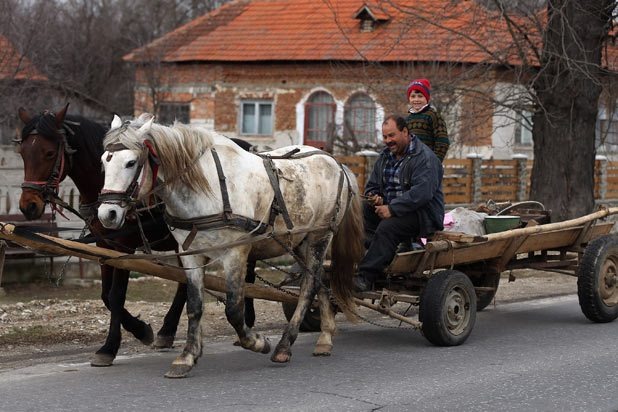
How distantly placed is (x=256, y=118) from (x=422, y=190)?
83.8 feet

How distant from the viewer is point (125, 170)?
6914 millimetres

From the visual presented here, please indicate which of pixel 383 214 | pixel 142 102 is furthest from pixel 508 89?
pixel 142 102

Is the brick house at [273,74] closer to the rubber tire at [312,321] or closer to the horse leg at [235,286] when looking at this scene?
the rubber tire at [312,321]

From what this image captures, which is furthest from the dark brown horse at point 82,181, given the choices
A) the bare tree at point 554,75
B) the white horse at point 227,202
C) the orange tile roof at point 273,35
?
the orange tile roof at point 273,35

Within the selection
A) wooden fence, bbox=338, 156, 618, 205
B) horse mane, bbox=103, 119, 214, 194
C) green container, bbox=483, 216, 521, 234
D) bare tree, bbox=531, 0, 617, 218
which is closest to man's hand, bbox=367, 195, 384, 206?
green container, bbox=483, 216, 521, 234

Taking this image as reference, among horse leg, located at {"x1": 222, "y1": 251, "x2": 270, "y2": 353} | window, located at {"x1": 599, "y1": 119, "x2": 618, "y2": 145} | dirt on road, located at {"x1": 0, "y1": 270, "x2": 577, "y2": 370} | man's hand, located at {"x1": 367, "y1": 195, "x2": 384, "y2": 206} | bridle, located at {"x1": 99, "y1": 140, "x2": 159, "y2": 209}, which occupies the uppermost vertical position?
window, located at {"x1": 599, "y1": 119, "x2": 618, "y2": 145}

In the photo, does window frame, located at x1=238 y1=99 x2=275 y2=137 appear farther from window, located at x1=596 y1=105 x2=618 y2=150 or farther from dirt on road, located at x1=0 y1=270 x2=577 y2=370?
dirt on road, located at x1=0 y1=270 x2=577 y2=370

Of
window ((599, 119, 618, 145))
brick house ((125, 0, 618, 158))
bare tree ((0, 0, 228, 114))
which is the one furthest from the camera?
brick house ((125, 0, 618, 158))

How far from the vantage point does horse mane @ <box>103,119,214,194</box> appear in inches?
284

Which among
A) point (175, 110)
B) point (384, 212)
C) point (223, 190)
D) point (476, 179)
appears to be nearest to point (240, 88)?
point (175, 110)

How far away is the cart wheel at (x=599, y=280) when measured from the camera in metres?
9.89

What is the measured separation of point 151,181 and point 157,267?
88 centimetres

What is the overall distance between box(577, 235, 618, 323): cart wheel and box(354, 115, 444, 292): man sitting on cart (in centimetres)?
182

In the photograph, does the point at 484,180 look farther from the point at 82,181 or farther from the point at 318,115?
the point at 82,181
